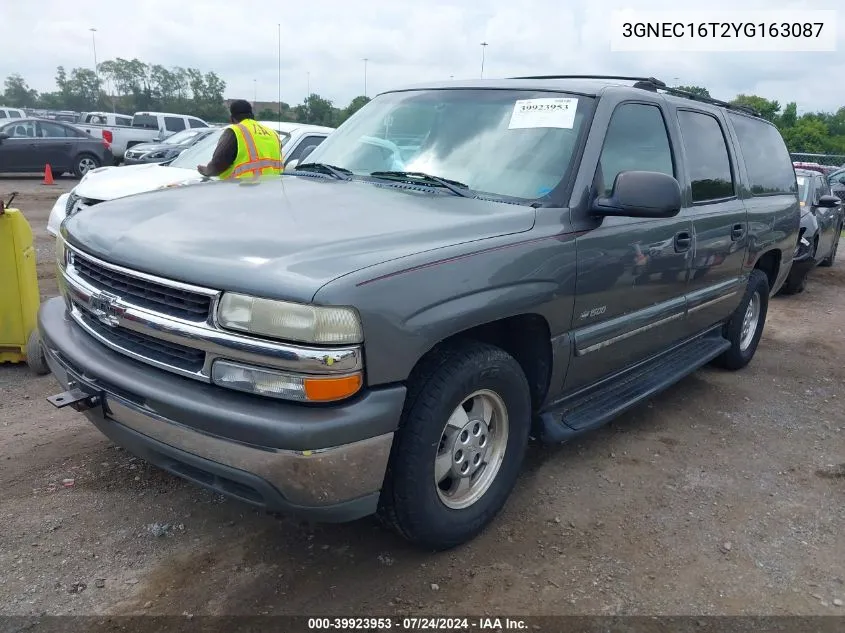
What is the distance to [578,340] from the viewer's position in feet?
10.8

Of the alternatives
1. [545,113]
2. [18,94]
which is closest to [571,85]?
[545,113]

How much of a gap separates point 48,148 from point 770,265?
56.0 feet

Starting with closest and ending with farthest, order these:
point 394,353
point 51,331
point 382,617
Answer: point 394,353
point 382,617
point 51,331

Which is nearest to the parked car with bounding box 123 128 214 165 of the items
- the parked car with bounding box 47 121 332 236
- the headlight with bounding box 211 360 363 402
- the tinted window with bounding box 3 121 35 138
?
the tinted window with bounding box 3 121 35 138

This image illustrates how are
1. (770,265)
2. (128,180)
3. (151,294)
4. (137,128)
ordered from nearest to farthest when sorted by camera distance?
(151,294) < (770,265) < (128,180) < (137,128)

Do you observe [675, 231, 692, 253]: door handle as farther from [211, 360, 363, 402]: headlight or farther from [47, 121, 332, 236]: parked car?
[47, 121, 332, 236]: parked car

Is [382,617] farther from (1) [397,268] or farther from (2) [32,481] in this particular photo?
(2) [32,481]

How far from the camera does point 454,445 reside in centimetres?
282

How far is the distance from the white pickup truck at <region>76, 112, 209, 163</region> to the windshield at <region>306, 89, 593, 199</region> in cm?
2009

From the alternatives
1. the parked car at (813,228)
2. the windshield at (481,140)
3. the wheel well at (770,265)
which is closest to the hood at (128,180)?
the windshield at (481,140)

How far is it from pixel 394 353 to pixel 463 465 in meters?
0.78

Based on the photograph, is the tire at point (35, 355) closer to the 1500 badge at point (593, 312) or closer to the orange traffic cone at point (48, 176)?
the 1500 badge at point (593, 312)

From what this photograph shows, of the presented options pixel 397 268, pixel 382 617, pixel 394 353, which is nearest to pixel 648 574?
pixel 382 617

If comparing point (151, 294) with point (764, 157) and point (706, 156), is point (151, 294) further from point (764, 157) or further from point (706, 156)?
point (764, 157)
